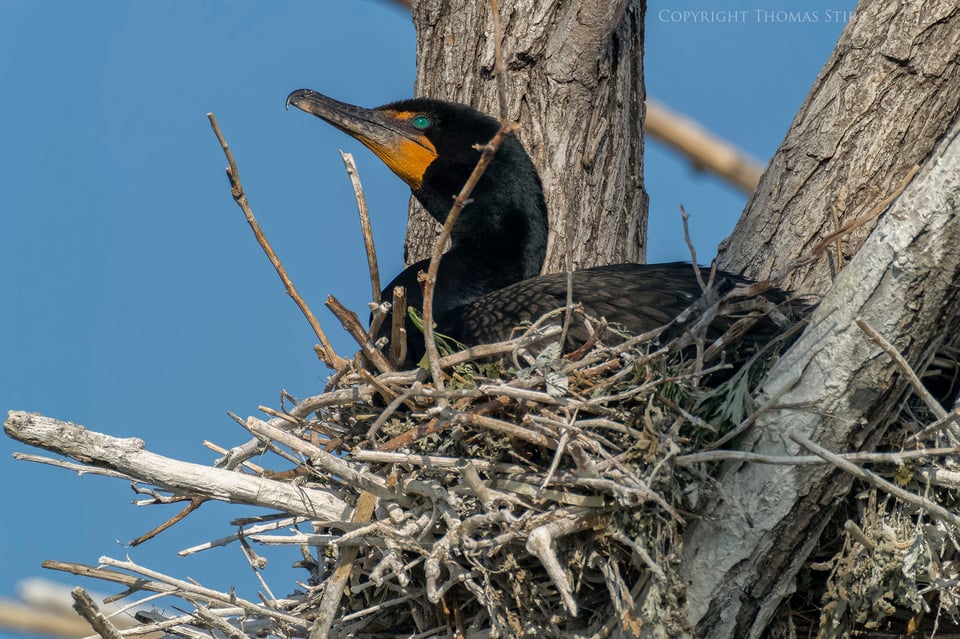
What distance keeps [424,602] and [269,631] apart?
488 mm

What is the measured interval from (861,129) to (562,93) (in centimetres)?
117

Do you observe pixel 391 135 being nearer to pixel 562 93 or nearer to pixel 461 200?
pixel 562 93

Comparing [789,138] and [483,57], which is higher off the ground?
[483,57]

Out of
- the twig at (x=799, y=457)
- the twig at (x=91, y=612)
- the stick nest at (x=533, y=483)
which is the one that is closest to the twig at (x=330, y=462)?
the stick nest at (x=533, y=483)

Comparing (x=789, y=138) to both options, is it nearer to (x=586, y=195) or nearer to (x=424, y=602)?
(x=586, y=195)

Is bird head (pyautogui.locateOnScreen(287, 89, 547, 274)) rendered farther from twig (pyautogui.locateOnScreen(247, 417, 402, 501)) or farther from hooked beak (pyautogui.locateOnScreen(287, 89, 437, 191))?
twig (pyautogui.locateOnScreen(247, 417, 402, 501))

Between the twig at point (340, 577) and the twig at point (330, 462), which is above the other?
the twig at point (330, 462)

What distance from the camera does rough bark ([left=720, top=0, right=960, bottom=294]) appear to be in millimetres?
4309

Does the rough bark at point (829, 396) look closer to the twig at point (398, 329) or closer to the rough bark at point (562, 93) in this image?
the twig at point (398, 329)

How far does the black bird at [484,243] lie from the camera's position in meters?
3.71

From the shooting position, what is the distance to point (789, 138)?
15.0 ft

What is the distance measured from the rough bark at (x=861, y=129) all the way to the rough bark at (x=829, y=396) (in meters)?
1.42

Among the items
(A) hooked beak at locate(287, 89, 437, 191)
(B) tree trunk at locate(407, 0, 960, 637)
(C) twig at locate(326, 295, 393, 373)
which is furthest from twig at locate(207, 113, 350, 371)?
(A) hooked beak at locate(287, 89, 437, 191)

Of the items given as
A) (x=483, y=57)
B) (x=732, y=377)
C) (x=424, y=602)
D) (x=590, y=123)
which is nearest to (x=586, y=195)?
(x=590, y=123)
